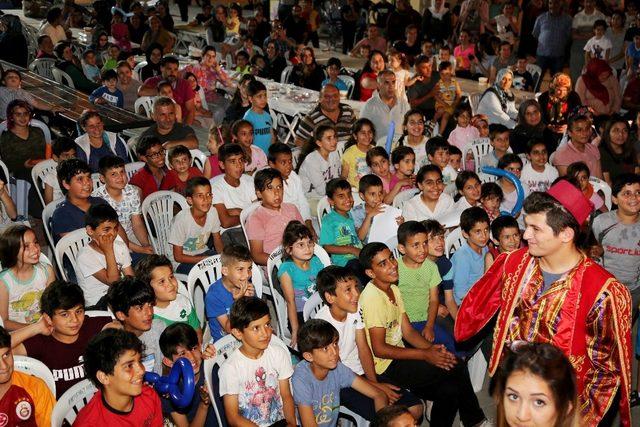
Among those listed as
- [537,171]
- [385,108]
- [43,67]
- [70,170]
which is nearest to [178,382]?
[70,170]

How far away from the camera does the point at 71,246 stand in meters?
4.75

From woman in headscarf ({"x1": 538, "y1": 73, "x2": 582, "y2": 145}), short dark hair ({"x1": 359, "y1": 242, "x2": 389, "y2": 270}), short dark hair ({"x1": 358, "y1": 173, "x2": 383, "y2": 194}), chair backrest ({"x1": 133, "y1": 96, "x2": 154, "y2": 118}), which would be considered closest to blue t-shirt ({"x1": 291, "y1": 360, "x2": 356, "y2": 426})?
short dark hair ({"x1": 359, "y1": 242, "x2": 389, "y2": 270})

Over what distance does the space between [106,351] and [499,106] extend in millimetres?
5563

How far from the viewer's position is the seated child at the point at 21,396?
3252 millimetres

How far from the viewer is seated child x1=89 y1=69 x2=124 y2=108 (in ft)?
26.9

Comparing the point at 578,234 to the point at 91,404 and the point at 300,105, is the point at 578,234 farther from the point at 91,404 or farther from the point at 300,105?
the point at 300,105

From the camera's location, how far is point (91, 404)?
10.5ft

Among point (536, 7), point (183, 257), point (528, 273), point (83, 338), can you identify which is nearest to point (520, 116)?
point (183, 257)

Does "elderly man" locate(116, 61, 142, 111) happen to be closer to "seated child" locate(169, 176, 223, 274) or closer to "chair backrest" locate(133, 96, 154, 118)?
"chair backrest" locate(133, 96, 154, 118)

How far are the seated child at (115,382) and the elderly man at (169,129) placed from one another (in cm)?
354

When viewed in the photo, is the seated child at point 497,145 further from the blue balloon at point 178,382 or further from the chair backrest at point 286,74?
the blue balloon at point 178,382

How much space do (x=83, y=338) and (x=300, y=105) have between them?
464 cm

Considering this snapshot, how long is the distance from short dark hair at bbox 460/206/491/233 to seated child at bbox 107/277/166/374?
73.3 inches

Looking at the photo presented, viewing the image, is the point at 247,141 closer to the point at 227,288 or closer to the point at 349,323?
the point at 227,288
